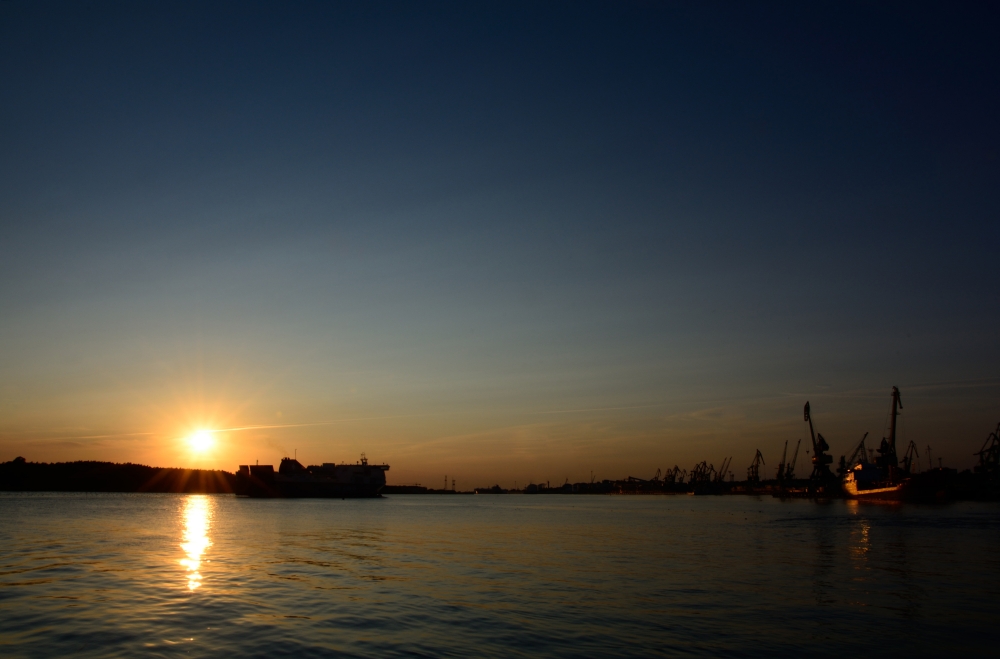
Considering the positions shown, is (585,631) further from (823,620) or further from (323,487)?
(323,487)

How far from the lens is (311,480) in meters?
156

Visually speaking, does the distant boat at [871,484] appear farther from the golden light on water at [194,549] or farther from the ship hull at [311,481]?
the golden light on water at [194,549]

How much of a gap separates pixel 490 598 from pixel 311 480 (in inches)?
5582

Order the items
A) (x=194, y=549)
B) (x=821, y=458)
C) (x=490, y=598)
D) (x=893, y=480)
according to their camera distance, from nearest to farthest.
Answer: (x=490, y=598) → (x=194, y=549) → (x=893, y=480) → (x=821, y=458)

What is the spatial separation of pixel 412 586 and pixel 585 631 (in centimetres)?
974

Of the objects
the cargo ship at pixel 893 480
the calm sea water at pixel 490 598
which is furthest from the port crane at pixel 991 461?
the calm sea water at pixel 490 598

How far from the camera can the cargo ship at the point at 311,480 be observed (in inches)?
6033

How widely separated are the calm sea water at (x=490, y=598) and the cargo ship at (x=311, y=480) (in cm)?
11159

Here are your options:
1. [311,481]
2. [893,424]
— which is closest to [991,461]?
[893,424]

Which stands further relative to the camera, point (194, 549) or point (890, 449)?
point (890, 449)

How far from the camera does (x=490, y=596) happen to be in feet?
78.5

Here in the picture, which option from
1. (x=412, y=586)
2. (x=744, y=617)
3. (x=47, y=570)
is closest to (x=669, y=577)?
(x=744, y=617)

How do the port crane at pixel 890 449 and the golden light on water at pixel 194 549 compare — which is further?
the port crane at pixel 890 449

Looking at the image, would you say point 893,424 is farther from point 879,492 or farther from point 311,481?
point 311,481
